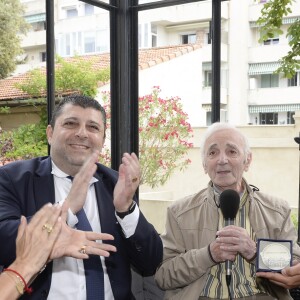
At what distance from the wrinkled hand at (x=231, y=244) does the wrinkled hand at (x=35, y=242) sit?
0.95m

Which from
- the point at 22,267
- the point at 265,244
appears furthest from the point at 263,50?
the point at 22,267

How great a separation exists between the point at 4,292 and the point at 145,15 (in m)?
3.94

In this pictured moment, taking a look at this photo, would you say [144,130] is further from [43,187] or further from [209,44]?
[43,187]

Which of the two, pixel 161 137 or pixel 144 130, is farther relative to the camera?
pixel 161 137

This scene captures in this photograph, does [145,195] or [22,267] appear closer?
[22,267]

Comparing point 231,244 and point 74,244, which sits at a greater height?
point 74,244

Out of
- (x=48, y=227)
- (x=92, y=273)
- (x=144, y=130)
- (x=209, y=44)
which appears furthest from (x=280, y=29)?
(x=48, y=227)

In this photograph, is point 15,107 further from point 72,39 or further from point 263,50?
point 263,50

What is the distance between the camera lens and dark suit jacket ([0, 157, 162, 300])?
214 centimetres

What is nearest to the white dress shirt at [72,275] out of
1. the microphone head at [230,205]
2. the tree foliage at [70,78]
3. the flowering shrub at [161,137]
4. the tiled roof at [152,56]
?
the microphone head at [230,205]

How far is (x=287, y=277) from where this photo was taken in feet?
7.30

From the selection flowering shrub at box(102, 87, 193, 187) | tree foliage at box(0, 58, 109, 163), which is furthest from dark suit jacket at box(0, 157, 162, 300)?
flowering shrub at box(102, 87, 193, 187)

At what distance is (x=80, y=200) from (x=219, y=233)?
65 centimetres

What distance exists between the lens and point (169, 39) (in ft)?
16.5
